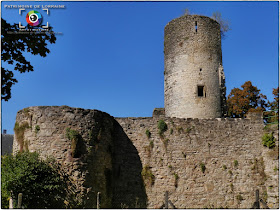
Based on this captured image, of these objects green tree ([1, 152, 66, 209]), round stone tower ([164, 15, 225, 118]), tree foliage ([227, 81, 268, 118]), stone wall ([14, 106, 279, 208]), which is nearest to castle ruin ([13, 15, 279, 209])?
stone wall ([14, 106, 279, 208])

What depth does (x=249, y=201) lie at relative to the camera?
14.9 m

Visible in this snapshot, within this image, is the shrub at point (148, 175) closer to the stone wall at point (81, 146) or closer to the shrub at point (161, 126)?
the stone wall at point (81, 146)

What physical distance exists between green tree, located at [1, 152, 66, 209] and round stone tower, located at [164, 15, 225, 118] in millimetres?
8686

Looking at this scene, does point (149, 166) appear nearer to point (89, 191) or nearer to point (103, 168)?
point (103, 168)

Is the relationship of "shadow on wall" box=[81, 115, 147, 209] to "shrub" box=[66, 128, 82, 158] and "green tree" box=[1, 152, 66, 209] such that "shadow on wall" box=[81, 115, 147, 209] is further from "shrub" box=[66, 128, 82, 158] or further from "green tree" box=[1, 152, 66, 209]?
"green tree" box=[1, 152, 66, 209]

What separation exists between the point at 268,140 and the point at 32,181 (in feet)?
34.3

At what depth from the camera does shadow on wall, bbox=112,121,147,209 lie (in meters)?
14.2

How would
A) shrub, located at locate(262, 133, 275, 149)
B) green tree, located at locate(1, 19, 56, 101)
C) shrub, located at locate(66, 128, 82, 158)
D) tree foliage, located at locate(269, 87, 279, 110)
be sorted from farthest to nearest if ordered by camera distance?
tree foliage, located at locate(269, 87, 279, 110), shrub, located at locate(262, 133, 275, 149), shrub, located at locate(66, 128, 82, 158), green tree, located at locate(1, 19, 56, 101)

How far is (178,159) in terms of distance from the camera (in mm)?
14945

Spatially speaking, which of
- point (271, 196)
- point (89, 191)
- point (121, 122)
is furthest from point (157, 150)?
point (271, 196)

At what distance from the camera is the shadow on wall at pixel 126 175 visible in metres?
14.2

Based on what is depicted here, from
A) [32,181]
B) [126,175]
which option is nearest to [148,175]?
[126,175]

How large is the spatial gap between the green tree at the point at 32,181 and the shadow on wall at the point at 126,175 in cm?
286

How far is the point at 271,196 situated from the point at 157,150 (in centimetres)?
549
